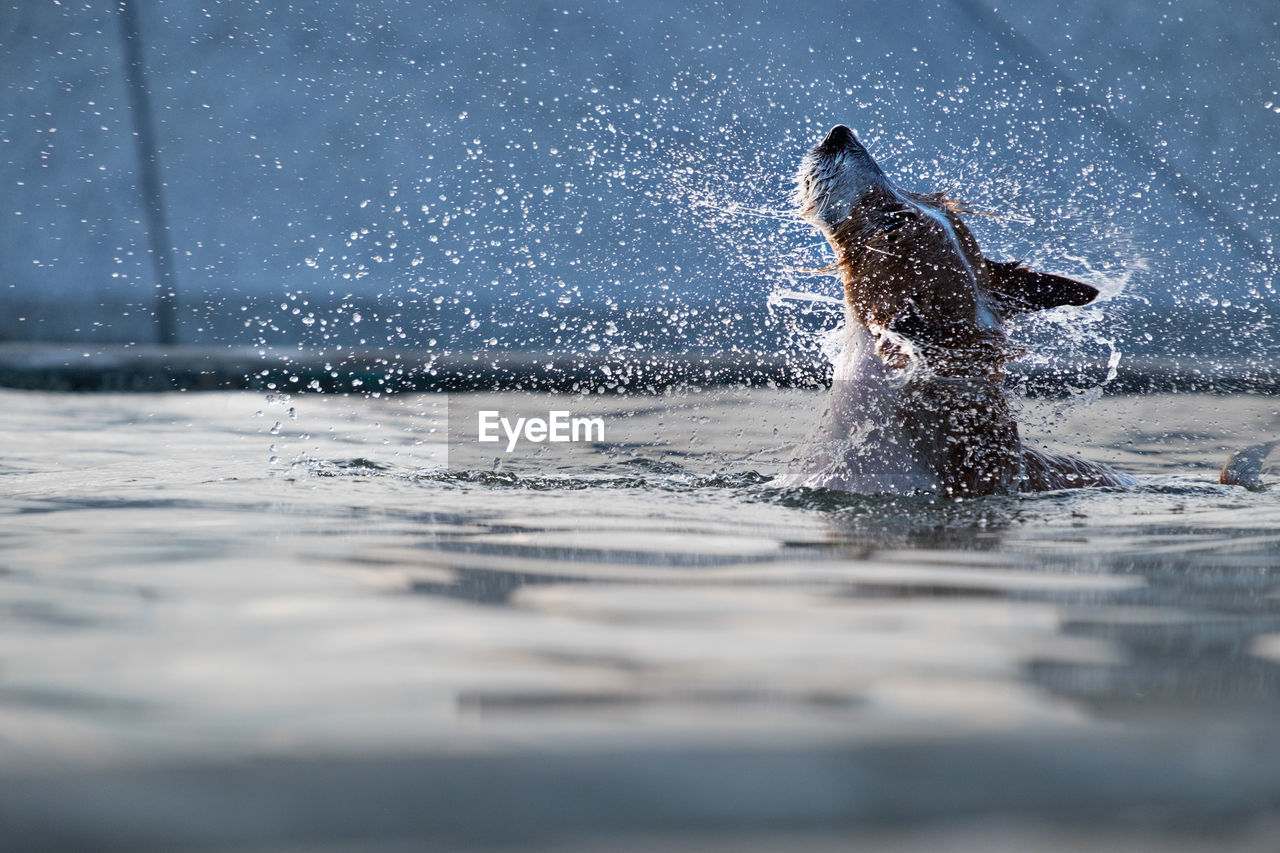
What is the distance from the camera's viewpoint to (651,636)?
1.28 m

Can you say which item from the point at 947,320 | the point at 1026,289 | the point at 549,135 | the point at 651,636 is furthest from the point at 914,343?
the point at 549,135

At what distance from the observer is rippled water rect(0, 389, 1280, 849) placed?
33.8 inches

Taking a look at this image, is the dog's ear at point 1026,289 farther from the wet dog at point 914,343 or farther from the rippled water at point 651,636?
the rippled water at point 651,636

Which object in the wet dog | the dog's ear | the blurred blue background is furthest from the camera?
the blurred blue background

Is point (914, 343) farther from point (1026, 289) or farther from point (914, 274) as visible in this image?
point (1026, 289)

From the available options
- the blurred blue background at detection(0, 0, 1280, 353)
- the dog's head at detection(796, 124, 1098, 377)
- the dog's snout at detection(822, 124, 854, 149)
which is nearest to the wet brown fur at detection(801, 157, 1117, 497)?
the dog's head at detection(796, 124, 1098, 377)

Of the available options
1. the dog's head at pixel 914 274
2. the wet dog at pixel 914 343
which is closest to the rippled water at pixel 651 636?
the wet dog at pixel 914 343

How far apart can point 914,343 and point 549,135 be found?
630cm

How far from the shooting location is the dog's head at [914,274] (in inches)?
115

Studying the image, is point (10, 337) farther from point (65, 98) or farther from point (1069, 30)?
point (1069, 30)

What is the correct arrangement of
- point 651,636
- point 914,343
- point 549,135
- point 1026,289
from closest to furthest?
point 651,636 → point 914,343 → point 1026,289 → point 549,135

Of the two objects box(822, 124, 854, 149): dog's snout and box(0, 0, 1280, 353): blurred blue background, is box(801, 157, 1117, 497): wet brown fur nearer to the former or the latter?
box(822, 124, 854, 149): dog's snout

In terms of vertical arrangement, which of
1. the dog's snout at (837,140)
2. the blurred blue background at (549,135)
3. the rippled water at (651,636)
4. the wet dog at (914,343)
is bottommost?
the rippled water at (651,636)

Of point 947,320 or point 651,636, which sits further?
point 947,320
